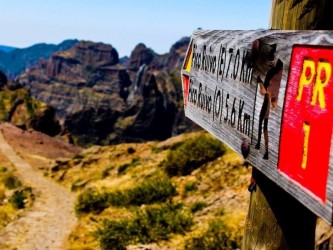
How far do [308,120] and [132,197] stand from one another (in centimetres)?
1207

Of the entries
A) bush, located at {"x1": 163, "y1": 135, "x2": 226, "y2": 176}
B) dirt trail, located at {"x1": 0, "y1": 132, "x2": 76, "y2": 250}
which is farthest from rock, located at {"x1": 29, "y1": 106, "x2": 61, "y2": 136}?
bush, located at {"x1": 163, "y1": 135, "x2": 226, "y2": 176}

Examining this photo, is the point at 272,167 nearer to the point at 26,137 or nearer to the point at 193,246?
the point at 193,246

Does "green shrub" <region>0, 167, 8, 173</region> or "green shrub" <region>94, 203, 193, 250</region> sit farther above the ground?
"green shrub" <region>94, 203, 193, 250</region>

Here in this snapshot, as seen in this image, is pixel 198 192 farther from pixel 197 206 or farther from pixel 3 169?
pixel 3 169

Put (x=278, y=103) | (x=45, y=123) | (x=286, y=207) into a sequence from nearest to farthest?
(x=278, y=103), (x=286, y=207), (x=45, y=123)

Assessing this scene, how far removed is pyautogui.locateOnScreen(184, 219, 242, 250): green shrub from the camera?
8227mm

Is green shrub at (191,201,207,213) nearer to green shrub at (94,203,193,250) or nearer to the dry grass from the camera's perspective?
the dry grass

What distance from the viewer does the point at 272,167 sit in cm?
206

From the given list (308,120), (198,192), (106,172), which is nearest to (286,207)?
(308,120)

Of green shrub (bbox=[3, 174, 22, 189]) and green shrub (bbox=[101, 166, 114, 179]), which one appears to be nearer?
green shrub (bbox=[3, 174, 22, 189])

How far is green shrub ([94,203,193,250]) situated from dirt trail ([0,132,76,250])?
7.98 ft

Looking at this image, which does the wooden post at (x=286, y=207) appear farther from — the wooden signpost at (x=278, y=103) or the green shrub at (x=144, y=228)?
the green shrub at (x=144, y=228)

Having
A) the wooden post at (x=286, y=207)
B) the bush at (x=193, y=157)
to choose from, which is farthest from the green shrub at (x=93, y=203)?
the wooden post at (x=286, y=207)

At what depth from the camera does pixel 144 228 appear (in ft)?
32.2
